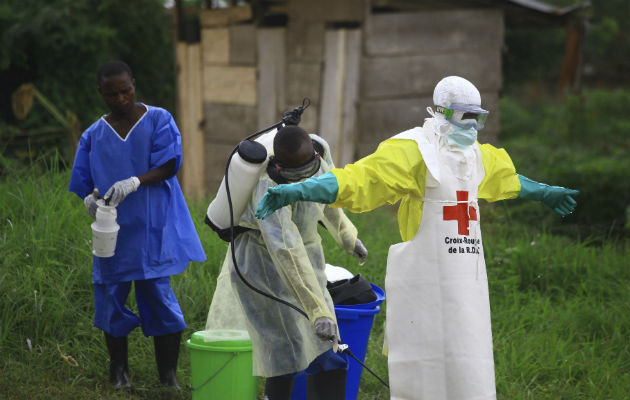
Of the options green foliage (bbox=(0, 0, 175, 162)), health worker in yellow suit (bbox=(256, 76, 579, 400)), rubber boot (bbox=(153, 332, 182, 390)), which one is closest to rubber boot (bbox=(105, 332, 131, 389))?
rubber boot (bbox=(153, 332, 182, 390))

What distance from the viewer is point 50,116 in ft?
33.3

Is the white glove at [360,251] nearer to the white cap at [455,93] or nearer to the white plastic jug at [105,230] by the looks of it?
the white cap at [455,93]

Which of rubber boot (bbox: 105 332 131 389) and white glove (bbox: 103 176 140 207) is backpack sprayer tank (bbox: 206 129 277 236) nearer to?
white glove (bbox: 103 176 140 207)

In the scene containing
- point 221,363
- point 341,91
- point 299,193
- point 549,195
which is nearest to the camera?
point 299,193

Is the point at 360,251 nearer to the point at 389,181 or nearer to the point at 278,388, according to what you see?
the point at 389,181

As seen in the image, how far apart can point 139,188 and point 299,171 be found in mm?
1176

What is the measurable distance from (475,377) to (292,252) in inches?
37.3

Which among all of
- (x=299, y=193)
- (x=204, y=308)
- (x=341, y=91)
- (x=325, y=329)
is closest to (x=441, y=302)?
(x=325, y=329)

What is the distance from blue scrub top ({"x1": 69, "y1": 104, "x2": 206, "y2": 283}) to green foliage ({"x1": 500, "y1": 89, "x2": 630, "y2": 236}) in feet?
13.7

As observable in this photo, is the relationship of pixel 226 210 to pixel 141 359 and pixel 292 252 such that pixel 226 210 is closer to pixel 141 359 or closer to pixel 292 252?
pixel 292 252

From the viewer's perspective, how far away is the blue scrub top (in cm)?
413

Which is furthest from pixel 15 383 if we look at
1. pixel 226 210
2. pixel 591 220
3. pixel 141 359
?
pixel 591 220

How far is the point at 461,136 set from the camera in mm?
3484

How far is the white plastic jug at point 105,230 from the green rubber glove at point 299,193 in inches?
43.5
